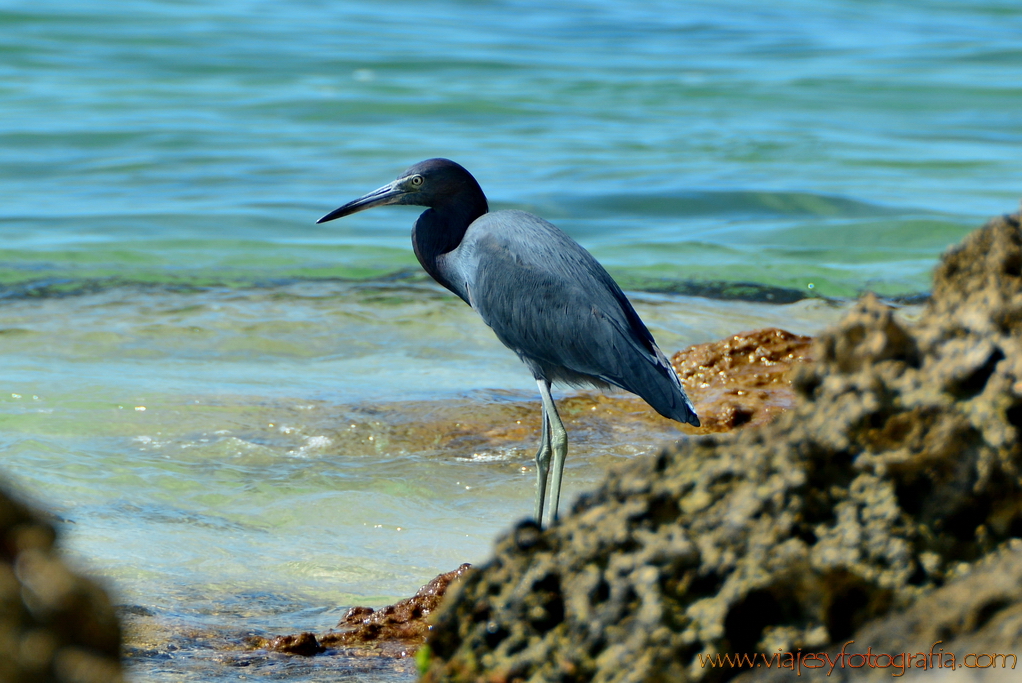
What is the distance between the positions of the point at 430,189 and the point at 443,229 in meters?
0.17

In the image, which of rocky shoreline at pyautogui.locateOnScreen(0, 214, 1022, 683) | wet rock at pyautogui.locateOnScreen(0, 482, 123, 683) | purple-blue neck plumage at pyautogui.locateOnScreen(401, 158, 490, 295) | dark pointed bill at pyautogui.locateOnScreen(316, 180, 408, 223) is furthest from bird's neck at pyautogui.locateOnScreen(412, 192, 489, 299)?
wet rock at pyautogui.locateOnScreen(0, 482, 123, 683)

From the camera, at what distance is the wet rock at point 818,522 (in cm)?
151

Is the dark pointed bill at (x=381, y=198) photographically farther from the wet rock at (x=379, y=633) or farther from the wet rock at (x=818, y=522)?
the wet rock at (x=818, y=522)

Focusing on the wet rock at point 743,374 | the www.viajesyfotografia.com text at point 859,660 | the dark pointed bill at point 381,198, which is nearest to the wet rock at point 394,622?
the www.viajesyfotografia.com text at point 859,660

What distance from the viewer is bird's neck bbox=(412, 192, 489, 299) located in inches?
183

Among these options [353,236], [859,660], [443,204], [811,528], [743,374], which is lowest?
[353,236]

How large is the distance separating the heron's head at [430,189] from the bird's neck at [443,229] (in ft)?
0.05

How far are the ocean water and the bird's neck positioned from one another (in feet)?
2.58

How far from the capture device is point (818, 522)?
5.04ft

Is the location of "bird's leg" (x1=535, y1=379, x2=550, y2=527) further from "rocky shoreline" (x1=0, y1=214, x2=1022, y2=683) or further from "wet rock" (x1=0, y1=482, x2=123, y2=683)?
"wet rock" (x1=0, y1=482, x2=123, y2=683)

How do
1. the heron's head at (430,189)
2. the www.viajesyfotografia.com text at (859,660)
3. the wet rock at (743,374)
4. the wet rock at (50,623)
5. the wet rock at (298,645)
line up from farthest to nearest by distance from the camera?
the wet rock at (743,374)
the heron's head at (430,189)
the wet rock at (298,645)
the www.viajesyfotografia.com text at (859,660)
the wet rock at (50,623)

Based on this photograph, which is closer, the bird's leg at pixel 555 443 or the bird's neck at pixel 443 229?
the bird's leg at pixel 555 443

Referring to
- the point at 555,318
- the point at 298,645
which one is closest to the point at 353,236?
the point at 555,318

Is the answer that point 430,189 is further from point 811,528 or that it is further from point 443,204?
point 811,528
